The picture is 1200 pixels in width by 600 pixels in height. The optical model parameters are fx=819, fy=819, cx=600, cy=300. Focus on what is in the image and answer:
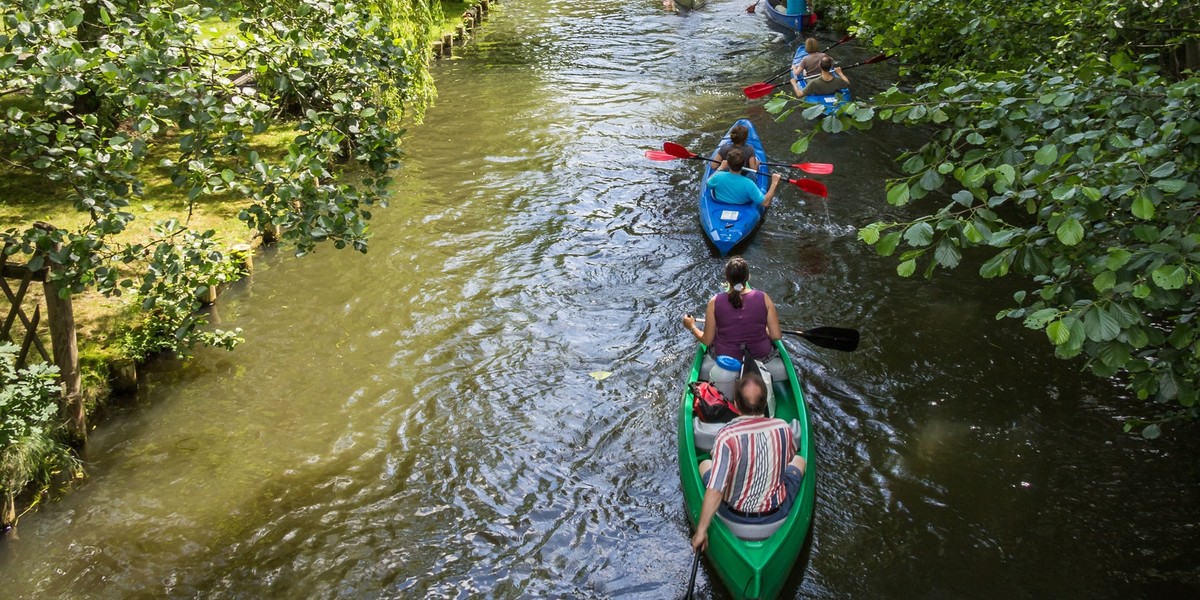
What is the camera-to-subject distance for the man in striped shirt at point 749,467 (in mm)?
5332

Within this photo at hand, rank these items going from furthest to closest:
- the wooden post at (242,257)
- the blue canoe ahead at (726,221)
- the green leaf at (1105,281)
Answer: the blue canoe ahead at (726,221), the wooden post at (242,257), the green leaf at (1105,281)

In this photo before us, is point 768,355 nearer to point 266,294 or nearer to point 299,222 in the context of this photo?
point 299,222

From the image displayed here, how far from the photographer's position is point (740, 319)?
7.15m

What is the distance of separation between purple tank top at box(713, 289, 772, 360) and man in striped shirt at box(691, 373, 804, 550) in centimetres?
173

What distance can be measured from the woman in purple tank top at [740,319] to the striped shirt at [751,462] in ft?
5.92

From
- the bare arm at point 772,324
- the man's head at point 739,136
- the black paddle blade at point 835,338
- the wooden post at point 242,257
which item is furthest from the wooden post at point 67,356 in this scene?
the man's head at point 739,136

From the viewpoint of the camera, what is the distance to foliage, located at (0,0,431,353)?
5070 millimetres

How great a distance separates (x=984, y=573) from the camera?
5871 mm

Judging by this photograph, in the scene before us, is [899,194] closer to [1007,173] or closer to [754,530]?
[1007,173]

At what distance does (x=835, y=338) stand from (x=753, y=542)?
276 centimetres

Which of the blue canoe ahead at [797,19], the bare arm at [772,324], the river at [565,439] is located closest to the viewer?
the river at [565,439]

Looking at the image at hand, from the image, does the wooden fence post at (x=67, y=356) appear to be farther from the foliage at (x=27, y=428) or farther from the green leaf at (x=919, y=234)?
the green leaf at (x=919, y=234)

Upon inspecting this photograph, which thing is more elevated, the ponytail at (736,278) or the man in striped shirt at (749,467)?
the ponytail at (736,278)

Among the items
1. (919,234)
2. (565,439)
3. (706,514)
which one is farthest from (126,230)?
(919,234)
